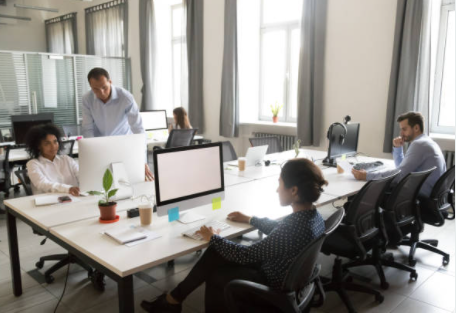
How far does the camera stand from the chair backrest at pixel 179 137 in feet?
16.5

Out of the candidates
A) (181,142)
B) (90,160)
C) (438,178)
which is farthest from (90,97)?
(438,178)

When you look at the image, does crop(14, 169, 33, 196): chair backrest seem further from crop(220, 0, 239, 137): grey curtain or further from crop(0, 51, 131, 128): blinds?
crop(0, 51, 131, 128): blinds

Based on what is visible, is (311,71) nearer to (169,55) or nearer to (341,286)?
(169,55)

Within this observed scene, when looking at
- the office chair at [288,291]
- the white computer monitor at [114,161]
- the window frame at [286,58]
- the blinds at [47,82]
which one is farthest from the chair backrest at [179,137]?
the blinds at [47,82]

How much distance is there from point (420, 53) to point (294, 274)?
3787 millimetres

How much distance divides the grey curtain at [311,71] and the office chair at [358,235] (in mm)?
2970

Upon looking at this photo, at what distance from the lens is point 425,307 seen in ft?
8.32

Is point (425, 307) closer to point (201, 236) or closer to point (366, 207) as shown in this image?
point (366, 207)

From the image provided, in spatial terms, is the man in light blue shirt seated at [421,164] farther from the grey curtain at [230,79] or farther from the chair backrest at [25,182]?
the grey curtain at [230,79]

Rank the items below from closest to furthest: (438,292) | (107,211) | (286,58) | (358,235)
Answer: (107,211), (358,235), (438,292), (286,58)

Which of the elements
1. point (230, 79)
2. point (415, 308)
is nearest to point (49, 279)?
point (415, 308)

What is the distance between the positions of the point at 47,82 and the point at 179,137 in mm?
3758

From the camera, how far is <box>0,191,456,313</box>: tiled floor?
2.52 m

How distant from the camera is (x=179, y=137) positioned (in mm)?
5082
